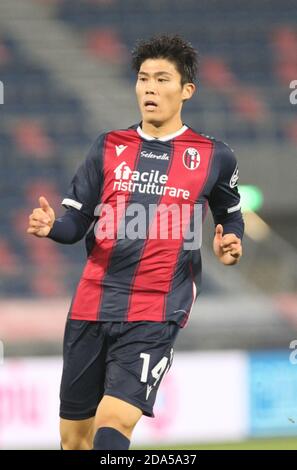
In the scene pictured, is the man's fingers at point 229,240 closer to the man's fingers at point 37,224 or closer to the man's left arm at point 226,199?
the man's left arm at point 226,199

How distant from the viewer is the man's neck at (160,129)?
4621 mm

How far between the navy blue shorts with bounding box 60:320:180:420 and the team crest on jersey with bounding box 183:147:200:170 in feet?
2.26

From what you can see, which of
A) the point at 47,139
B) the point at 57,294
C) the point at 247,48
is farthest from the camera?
the point at 247,48

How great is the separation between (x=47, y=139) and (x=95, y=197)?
6.95 m

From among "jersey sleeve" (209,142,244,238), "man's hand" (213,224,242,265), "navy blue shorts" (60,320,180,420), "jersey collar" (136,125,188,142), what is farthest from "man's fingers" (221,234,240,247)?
"jersey collar" (136,125,188,142)

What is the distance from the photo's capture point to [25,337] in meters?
9.70

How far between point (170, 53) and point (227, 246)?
2.88 ft

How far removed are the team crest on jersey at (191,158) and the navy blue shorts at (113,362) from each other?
69 cm

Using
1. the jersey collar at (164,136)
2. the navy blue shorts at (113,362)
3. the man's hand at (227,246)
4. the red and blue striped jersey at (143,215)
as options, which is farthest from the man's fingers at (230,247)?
the jersey collar at (164,136)

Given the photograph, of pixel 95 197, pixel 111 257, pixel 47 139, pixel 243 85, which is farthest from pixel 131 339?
pixel 243 85

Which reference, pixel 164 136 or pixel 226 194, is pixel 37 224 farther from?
pixel 226 194

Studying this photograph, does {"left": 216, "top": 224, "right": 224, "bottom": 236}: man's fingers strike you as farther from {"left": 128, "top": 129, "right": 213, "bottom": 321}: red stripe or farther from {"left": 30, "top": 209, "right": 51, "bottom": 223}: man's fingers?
{"left": 30, "top": 209, "right": 51, "bottom": 223}: man's fingers

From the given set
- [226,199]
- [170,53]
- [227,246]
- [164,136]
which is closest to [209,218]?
[226,199]

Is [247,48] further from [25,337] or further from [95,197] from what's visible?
[95,197]
